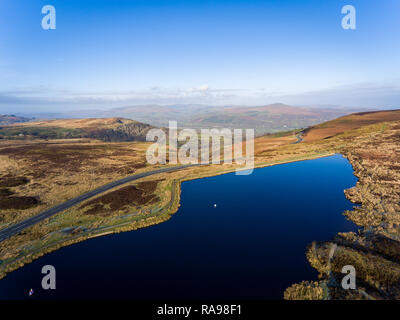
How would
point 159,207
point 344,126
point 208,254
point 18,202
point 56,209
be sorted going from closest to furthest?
1. point 208,254
2. point 56,209
3. point 159,207
4. point 18,202
5. point 344,126

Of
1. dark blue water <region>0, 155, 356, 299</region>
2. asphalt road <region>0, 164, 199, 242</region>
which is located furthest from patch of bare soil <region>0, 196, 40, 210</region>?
dark blue water <region>0, 155, 356, 299</region>

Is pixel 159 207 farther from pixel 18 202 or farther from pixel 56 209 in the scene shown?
pixel 18 202

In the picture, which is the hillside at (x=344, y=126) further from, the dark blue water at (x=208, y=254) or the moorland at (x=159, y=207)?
the dark blue water at (x=208, y=254)

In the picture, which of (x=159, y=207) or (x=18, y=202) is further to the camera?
(x=18, y=202)

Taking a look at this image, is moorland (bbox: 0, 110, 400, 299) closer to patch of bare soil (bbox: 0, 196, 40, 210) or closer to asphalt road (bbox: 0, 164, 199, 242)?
patch of bare soil (bbox: 0, 196, 40, 210)

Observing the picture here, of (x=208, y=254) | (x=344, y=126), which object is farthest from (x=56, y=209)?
(x=344, y=126)

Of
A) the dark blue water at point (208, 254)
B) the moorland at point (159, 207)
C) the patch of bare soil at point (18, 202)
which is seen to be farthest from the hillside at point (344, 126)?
the patch of bare soil at point (18, 202)
